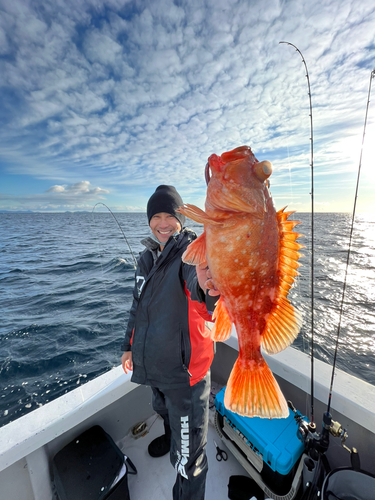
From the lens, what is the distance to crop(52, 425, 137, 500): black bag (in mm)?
2156

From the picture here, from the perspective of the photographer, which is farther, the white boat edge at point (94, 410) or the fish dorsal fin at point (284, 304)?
the white boat edge at point (94, 410)

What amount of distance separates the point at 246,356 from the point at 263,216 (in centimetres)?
91

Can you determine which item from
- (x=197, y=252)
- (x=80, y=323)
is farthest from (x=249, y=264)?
(x=80, y=323)

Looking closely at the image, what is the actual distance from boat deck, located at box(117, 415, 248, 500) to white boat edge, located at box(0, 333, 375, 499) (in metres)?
0.78

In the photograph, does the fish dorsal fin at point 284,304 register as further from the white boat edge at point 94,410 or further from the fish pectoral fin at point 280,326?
the white boat edge at point 94,410

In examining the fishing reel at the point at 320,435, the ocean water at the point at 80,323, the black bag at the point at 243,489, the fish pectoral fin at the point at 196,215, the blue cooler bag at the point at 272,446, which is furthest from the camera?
the ocean water at the point at 80,323

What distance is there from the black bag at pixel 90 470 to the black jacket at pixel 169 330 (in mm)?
984

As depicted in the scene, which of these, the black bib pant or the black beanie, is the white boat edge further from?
the black beanie

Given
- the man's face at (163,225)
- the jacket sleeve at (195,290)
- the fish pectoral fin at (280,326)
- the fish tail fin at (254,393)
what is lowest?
the fish tail fin at (254,393)

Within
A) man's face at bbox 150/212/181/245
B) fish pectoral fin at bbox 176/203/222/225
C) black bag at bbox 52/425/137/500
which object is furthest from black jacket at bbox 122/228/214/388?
black bag at bbox 52/425/137/500

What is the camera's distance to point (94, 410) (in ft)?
7.82

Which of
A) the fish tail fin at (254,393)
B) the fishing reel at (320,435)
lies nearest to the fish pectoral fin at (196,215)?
the fish tail fin at (254,393)

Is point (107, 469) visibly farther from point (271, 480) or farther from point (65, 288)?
point (65, 288)

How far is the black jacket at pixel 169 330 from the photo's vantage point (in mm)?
2100
